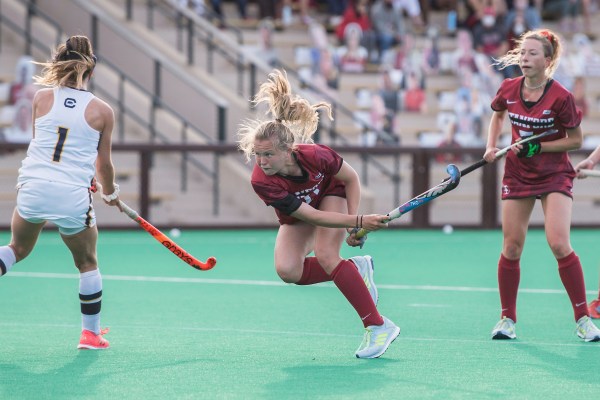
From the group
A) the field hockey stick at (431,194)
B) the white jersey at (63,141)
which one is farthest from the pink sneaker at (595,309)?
the white jersey at (63,141)

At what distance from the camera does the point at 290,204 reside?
20.0 feet

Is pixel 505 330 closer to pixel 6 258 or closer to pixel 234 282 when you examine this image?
pixel 6 258

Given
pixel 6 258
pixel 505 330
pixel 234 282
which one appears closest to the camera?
pixel 6 258

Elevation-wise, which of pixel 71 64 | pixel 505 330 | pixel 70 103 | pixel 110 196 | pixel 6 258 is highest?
pixel 71 64

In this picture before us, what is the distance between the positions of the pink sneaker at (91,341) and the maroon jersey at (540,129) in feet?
8.17

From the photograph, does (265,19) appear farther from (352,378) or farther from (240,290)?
(352,378)

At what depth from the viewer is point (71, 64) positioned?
6.14m

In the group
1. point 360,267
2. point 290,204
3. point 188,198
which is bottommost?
point 188,198

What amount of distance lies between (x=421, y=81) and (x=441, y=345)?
1313 centimetres

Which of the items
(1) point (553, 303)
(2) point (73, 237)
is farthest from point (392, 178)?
(2) point (73, 237)

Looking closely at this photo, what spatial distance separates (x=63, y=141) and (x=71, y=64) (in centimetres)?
41

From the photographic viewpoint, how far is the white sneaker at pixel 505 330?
6.74 metres

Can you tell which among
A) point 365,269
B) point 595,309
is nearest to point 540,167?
point 365,269

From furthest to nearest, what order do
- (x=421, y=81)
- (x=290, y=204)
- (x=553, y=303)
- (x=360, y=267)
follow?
1. (x=421, y=81)
2. (x=553, y=303)
3. (x=360, y=267)
4. (x=290, y=204)
